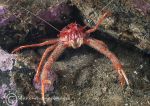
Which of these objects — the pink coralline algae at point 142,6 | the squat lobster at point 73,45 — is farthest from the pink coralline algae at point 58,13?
the pink coralline algae at point 142,6

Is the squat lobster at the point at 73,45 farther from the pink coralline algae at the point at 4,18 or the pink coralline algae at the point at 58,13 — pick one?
the pink coralline algae at the point at 4,18

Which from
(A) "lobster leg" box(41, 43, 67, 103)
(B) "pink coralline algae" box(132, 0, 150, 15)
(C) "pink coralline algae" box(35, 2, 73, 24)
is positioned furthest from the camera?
(C) "pink coralline algae" box(35, 2, 73, 24)

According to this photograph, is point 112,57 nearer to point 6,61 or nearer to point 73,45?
point 73,45

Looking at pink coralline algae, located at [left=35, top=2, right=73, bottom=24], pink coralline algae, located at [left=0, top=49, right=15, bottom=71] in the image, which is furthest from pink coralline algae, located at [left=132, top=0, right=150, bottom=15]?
pink coralline algae, located at [left=0, top=49, right=15, bottom=71]

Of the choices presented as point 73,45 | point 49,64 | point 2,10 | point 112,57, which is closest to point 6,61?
point 49,64

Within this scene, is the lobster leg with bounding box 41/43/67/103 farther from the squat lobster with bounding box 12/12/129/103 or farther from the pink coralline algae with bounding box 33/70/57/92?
the pink coralline algae with bounding box 33/70/57/92
